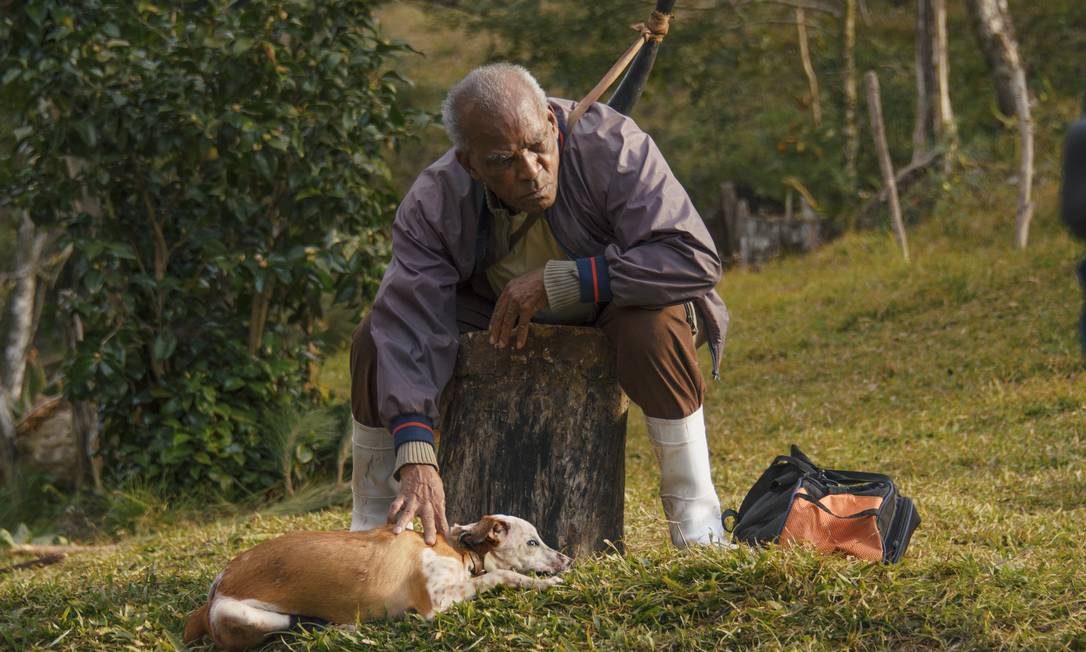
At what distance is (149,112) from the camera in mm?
6125

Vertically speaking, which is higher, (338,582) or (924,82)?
(924,82)

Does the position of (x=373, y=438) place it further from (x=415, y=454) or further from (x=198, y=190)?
(x=198, y=190)

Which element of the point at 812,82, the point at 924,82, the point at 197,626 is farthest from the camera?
the point at 812,82

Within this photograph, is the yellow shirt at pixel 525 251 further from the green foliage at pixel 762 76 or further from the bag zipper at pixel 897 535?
the green foliage at pixel 762 76

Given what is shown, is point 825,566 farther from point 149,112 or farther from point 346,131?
point 149,112

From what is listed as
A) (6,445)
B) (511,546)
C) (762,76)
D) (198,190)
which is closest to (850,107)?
(762,76)

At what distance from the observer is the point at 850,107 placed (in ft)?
43.2

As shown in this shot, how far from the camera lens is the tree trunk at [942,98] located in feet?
36.4

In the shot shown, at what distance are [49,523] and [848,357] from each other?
16.7 ft

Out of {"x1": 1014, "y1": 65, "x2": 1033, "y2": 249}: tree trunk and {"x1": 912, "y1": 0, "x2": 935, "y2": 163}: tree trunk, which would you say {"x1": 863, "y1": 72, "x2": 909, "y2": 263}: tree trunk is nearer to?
{"x1": 1014, "y1": 65, "x2": 1033, "y2": 249}: tree trunk

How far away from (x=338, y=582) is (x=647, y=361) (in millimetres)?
1127

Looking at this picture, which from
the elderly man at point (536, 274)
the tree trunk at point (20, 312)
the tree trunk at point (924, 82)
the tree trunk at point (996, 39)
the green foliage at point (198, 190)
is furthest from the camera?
the tree trunk at point (924, 82)

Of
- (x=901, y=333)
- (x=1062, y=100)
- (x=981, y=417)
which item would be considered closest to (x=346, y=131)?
(x=981, y=417)

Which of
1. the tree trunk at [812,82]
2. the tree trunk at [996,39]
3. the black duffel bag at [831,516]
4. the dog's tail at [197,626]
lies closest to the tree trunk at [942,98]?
the tree trunk at [996,39]
